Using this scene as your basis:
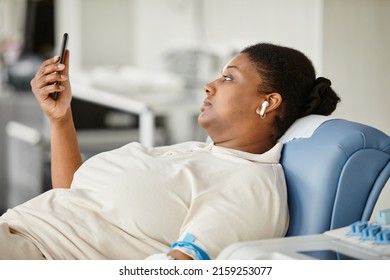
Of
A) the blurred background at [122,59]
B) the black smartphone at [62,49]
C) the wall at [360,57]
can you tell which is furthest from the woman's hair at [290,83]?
the blurred background at [122,59]

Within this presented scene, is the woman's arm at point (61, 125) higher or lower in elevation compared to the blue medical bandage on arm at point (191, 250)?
higher

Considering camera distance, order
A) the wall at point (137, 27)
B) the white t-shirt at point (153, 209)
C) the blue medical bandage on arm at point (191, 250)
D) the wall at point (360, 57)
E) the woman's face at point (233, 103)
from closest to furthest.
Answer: the blue medical bandage on arm at point (191, 250) → the white t-shirt at point (153, 209) → the woman's face at point (233, 103) → the wall at point (360, 57) → the wall at point (137, 27)

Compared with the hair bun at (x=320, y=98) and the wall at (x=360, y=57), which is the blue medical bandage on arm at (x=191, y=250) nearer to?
the hair bun at (x=320, y=98)

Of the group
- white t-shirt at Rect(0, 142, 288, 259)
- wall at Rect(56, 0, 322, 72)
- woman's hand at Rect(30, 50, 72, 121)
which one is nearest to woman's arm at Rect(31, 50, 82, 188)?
woman's hand at Rect(30, 50, 72, 121)

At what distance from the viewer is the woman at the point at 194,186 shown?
1.32 m

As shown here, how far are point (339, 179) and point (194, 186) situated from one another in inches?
11.4

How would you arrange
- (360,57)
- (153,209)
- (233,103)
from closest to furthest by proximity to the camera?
(153,209) → (233,103) → (360,57)

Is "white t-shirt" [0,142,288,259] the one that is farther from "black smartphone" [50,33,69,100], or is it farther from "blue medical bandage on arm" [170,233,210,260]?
"black smartphone" [50,33,69,100]

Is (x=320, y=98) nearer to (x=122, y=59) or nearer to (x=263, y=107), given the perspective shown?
(x=263, y=107)

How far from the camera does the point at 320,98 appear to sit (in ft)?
5.13

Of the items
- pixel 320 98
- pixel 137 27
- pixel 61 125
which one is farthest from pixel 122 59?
pixel 320 98

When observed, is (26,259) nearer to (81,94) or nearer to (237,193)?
(237,193)

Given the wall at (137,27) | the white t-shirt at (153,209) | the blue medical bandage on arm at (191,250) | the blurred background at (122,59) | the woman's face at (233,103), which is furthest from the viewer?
the wall at (137,27)

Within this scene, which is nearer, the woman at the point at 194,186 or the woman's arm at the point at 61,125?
the woman at the point at 194,186
